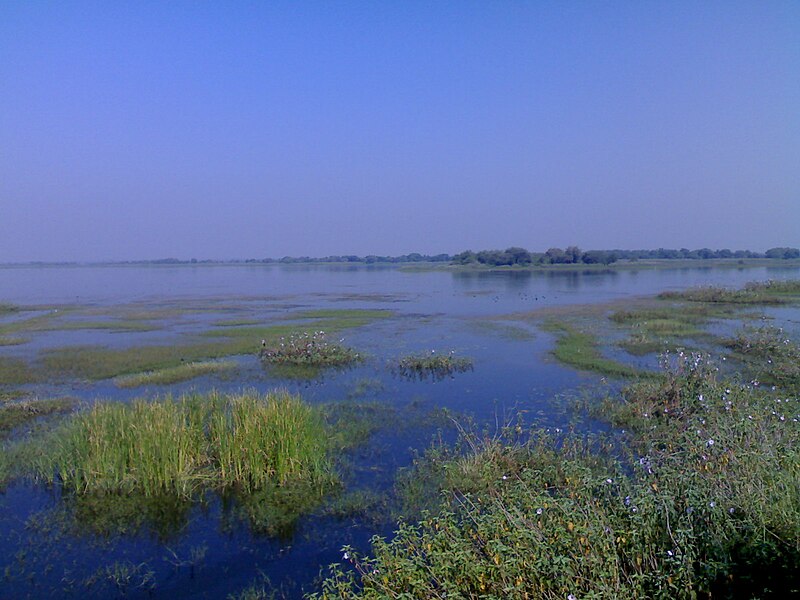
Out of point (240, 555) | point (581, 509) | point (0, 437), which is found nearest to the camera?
point (581, 509)

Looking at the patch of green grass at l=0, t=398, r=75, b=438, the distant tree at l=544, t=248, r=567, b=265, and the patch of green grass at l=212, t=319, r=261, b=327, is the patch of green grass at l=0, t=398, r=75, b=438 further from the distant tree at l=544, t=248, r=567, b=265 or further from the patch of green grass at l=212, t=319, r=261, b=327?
the distant tree at l=544, t=248, r=567, b=265

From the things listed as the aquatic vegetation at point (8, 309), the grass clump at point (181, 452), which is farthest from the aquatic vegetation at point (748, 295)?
the aquatic vegetation at point (8, 309)

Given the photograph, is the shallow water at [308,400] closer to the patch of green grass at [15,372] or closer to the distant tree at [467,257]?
the patch of green grass at [15,372]

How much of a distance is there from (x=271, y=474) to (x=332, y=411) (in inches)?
158

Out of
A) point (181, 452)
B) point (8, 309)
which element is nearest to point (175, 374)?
point (181, 452)

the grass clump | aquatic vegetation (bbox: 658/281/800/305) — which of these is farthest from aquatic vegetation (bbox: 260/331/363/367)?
aquatic vegetation (bbox: 658/281/800/305)

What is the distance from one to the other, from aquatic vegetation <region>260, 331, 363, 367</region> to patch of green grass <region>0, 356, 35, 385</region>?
7.03 metres

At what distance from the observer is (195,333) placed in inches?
1041

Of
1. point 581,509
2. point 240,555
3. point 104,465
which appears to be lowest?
point 240,555

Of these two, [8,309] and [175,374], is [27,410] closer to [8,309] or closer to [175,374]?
[175,374]

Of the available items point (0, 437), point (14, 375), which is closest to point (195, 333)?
point (14, 375)

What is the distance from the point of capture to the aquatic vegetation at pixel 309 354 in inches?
745

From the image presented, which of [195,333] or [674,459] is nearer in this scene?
[674,459]

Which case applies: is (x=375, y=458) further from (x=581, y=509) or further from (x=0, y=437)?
(x=0, y=437)
